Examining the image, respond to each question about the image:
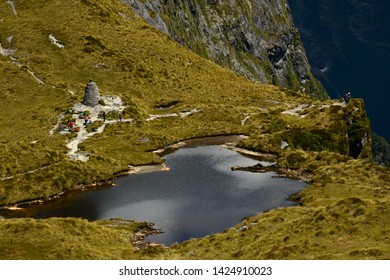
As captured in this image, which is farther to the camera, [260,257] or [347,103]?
[347,103]

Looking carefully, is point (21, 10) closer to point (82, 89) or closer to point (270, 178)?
point (82, 89)

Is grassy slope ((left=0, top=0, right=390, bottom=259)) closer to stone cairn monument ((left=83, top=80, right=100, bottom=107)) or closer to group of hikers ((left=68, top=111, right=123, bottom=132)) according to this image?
group of hikers ((left=68, top=111, right=123, bottom=132))

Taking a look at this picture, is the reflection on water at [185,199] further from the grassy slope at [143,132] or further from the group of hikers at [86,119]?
the group of hikers at [86,119]

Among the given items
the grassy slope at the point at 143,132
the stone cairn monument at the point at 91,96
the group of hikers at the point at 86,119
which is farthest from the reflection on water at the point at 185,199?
the stone cairn monument at the point at 91,96

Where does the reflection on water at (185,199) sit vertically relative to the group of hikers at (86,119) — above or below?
above

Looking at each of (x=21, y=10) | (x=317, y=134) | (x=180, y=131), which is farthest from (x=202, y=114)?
(x=21, y=10)

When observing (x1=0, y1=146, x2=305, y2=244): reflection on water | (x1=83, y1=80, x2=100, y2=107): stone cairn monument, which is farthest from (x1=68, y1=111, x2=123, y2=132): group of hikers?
(x1=0, y1=146, x2=305, y2=244): reflection on water
